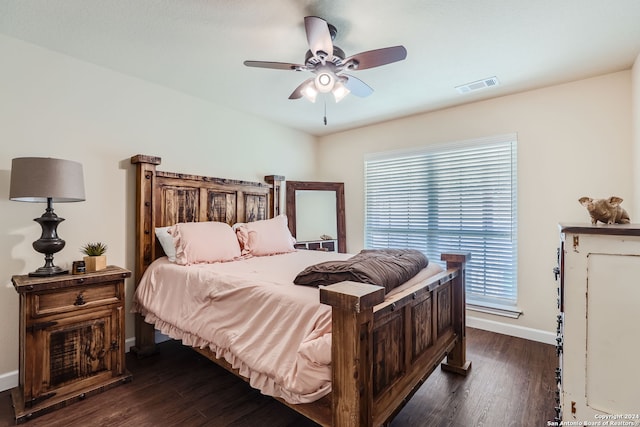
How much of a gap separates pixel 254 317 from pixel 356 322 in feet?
2.40

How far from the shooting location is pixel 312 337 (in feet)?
4.47

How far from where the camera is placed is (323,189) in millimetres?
4398

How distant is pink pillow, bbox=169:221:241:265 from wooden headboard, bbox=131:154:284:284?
0.90 ft

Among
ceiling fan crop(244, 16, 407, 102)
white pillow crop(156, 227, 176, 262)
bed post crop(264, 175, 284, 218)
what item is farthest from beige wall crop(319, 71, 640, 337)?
white pillow crop(156, 227, 176, 262)

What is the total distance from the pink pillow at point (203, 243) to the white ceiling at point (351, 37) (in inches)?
56.0

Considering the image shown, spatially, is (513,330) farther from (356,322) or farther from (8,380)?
(8,380)

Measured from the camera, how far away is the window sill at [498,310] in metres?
3.12

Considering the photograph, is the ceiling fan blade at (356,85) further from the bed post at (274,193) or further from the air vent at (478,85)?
the bed post at (274,193)

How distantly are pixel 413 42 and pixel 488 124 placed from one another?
1595mm

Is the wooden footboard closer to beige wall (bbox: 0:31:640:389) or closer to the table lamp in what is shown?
beige wall (bbox: 0:31:640:389)

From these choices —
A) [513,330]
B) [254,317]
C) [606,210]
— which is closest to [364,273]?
[254,317]

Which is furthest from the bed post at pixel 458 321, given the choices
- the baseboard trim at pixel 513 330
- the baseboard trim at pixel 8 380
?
the baseboard trim at pixel 8 380

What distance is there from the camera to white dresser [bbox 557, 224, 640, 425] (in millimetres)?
1149

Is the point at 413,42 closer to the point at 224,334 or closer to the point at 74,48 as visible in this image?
the point at 224,334
